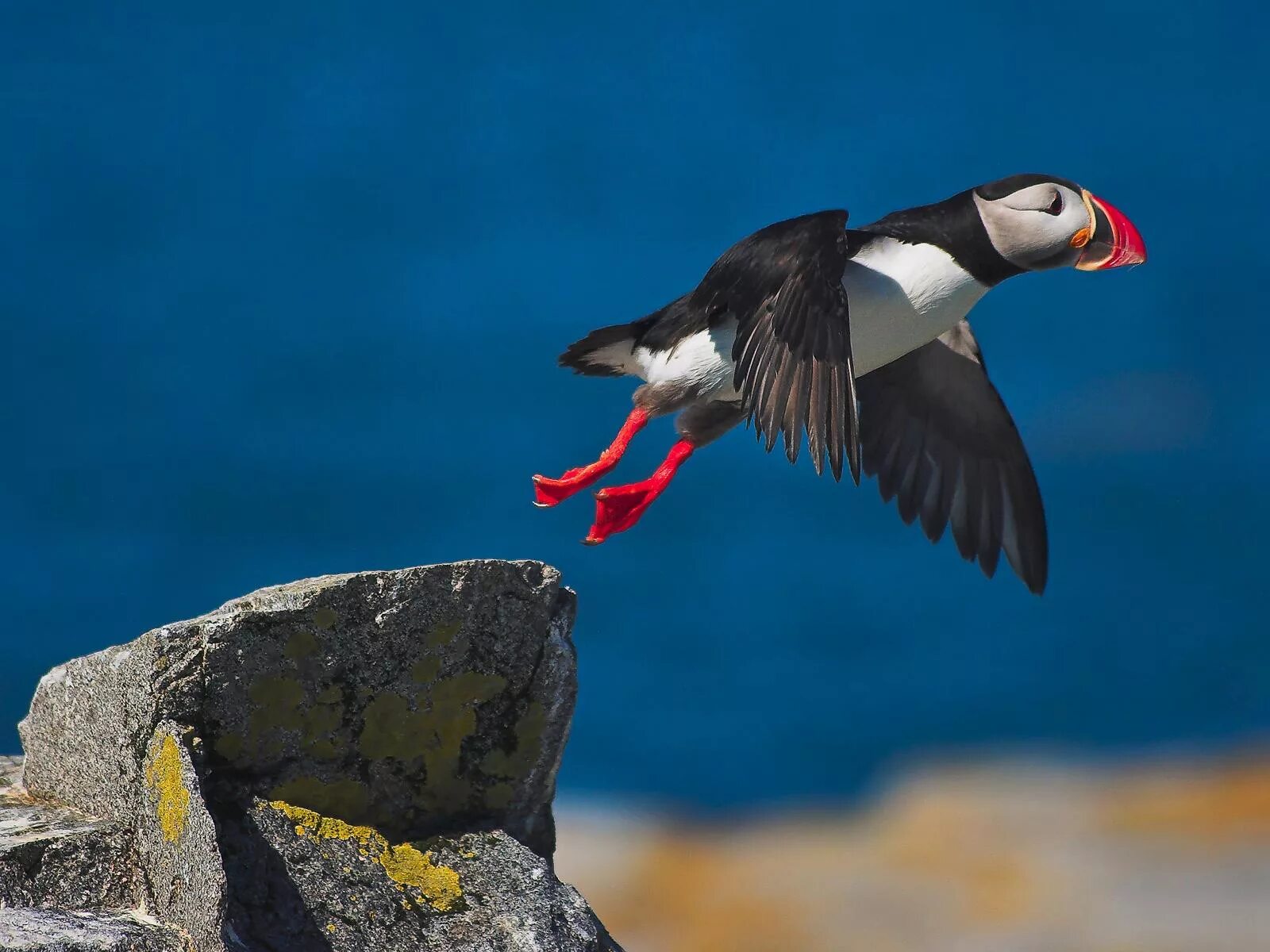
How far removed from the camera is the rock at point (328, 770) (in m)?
3.62

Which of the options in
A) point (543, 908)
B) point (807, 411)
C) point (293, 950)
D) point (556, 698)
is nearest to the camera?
point (293, 950)

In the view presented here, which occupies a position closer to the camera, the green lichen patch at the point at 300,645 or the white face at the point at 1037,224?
the green lichen patch at the point at 300,645

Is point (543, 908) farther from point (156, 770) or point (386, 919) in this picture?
point (156, 770)

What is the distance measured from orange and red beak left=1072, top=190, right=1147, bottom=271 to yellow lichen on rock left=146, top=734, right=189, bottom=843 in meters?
4.30

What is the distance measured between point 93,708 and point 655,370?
2950 mm

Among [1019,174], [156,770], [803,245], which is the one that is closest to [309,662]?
[156,770]

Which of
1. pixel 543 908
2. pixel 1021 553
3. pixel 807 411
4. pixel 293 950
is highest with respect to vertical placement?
pixel 1021 553

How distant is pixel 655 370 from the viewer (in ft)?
20.3

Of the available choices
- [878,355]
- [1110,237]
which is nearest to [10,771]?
[878,355]

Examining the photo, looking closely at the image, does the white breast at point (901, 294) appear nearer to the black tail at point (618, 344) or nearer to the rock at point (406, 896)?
the black tail at point (618, 344)

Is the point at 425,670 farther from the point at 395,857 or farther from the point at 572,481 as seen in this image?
the point at 572,481

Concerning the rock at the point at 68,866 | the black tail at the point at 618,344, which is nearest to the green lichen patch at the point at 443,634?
the rock at the point at 68,866

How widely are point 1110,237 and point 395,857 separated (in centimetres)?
401

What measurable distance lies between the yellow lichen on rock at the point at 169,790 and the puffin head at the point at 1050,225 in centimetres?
398
